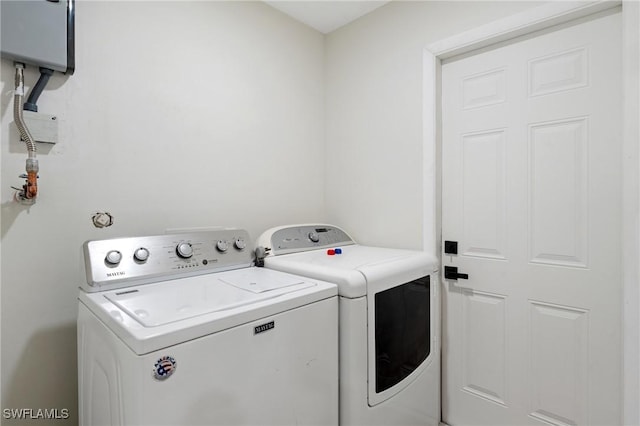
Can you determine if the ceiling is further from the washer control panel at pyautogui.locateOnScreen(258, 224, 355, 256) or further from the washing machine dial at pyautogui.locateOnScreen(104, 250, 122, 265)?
the washing machine dial at pyautogui.locateOnScreen(104, 250, 122, 265)

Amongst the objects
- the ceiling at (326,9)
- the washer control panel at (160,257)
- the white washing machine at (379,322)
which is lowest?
the white washing machine at (379,322)

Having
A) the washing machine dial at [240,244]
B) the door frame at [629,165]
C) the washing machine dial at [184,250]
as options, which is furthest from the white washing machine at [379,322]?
the door frame at [629,165]

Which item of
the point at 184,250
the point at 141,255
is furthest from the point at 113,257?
the point at 184,250

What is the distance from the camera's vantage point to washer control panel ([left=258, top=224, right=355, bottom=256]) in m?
1.70

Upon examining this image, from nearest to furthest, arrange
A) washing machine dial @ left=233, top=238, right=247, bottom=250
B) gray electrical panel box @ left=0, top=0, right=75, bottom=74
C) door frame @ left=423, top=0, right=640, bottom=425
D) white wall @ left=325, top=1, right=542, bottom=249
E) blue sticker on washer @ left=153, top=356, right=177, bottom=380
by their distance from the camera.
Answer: blue sticker on washer @ left=153, top=356, right=177, bottom=380
gray electrical panel box @ left=0, top=0, right=75, bottom=74
door frame @ left=423, top=0, right=640, bottom=425
washing machine dial @ left=233, top=238, right=247, bottom=250
white wall @ left=325, top=1, right=542, bottom=249

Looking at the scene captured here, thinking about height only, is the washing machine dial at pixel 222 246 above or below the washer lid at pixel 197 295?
above

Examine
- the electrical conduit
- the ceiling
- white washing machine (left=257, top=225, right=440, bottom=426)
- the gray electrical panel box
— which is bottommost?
white washing machine (left=257, top=225, right=440, bottom=426)

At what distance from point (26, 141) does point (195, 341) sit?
99 cm

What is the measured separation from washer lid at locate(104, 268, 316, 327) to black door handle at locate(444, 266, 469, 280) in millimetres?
954

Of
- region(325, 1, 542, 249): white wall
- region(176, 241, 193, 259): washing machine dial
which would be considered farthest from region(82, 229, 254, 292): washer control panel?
region(325, 1, 542, 249): white wall

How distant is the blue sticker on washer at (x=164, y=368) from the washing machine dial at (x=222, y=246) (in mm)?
690

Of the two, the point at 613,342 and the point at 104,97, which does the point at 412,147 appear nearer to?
the point at 613,342

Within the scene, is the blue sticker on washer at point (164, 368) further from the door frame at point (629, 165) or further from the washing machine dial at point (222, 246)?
the door frame at point (629, 165)

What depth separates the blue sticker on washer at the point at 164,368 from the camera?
77 centimetres
